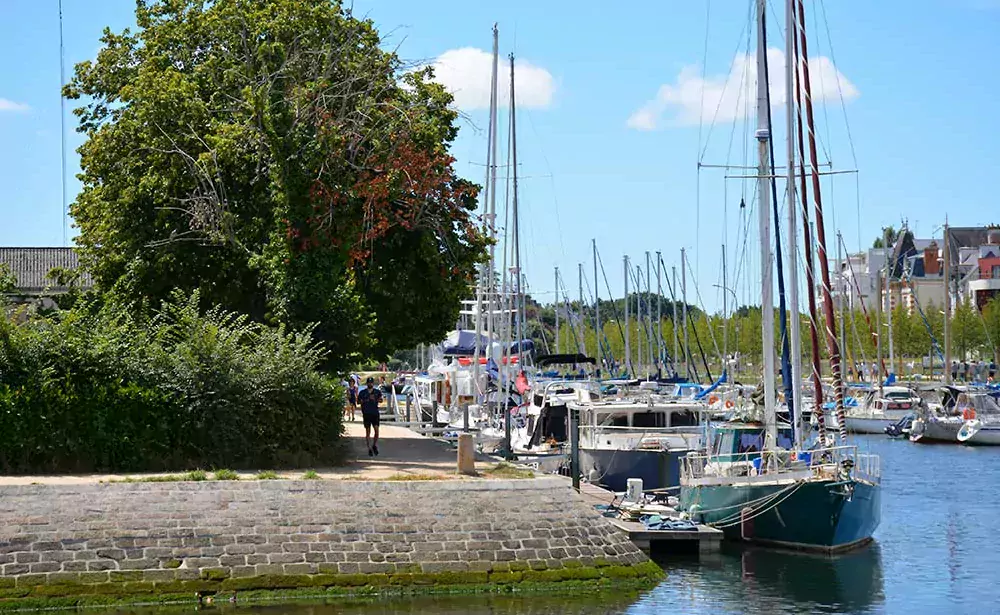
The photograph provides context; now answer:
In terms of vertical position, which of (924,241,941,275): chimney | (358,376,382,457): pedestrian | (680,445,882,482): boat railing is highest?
(924,241,941,275): chimney

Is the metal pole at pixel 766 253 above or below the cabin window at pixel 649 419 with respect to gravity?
above

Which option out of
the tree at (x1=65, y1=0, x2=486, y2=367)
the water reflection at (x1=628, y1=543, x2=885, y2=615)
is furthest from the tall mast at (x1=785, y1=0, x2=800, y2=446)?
the tree at (x1=65, y1=0, x2=486, y2=367)

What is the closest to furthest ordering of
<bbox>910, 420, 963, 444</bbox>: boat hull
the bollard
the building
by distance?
the bollard, the building, <bbox>910, 420, 963, 444</bbox>: boat hull

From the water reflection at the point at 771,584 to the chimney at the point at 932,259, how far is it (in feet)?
407

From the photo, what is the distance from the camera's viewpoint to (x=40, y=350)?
25875 millimetres

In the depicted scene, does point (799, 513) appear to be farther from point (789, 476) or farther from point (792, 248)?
point (792, 248)

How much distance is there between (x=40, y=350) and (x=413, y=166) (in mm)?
9990

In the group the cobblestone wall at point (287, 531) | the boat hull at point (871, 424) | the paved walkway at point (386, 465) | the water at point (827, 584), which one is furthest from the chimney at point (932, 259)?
the cobblestone wall at point (287, 531)

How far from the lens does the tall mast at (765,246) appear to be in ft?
93.9

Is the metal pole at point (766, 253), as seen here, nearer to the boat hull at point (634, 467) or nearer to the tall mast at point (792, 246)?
the tall mast at point (792, 246)

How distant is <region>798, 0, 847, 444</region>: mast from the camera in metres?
29.7

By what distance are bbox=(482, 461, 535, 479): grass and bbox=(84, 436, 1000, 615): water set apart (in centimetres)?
339

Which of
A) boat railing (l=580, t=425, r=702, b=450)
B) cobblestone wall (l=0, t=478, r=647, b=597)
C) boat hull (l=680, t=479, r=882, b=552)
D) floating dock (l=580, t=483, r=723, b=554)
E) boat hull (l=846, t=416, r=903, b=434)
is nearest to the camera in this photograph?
cobblestone wall (l=0, t=478, r=647, b=597)

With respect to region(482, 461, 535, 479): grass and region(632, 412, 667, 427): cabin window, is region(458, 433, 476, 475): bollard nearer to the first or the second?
region(482, 461, 535, 479): grass
